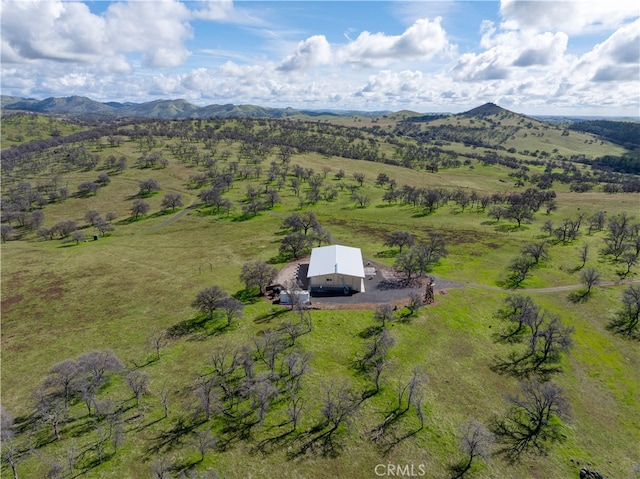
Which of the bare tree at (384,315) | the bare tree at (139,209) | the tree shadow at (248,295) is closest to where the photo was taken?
the bare tree at (384,315)

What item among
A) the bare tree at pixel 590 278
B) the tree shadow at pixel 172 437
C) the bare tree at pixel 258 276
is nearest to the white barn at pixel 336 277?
the bare tree at pixel 258 276

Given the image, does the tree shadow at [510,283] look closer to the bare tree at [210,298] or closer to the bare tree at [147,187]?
the bare tree at [210,298]

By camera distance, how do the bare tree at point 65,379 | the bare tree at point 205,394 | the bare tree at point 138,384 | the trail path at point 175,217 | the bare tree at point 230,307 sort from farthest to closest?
1. the trail path at point 175,217
2. the bare tree at point 230,307
3. the bare tree at point 65,379
4. the bare tree at point 138,384
5. the bare tree at point 205,394

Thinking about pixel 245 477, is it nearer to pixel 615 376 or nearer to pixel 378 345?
pixel 378 345

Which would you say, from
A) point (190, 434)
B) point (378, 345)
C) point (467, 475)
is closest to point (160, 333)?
point (190, 434)

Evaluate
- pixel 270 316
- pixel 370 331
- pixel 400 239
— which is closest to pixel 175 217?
pixel 270 316

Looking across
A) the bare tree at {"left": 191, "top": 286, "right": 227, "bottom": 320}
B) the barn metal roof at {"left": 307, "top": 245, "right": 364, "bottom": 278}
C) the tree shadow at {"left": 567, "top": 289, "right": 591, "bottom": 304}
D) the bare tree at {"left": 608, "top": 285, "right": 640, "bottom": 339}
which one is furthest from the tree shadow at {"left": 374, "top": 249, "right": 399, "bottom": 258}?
the bare tree at {"left": 608, "top": 285, "right": 640, "bottom": 339}

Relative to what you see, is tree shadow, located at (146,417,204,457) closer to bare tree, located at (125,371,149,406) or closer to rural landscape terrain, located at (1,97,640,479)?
rural landscape terrain, located at (1,97,640,479)

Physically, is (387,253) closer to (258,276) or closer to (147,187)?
(258,276)
